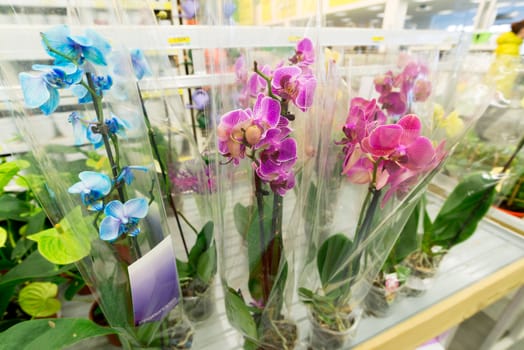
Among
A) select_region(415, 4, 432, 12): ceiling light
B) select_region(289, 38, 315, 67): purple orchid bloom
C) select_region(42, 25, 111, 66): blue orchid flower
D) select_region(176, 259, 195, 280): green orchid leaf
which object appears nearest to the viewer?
select_region(42, 25, 111, 66): blue orchid flower

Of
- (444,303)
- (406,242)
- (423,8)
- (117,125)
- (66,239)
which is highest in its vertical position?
(423,8)

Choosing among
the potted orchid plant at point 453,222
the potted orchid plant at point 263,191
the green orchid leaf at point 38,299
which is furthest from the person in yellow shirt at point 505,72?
the green orchid leaf at point 38,299

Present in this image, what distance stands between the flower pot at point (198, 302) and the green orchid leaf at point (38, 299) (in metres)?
0.18

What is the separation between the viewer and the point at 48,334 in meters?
0.27

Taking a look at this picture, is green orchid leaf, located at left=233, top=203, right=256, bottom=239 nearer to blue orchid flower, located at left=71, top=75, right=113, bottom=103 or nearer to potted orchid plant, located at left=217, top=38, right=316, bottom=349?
potted orchid plant, located at left=217, top=38, right=316, bottom=349

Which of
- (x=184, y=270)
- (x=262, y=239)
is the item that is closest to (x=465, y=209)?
(x=262, y=239)

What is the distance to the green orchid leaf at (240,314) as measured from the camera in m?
0.35

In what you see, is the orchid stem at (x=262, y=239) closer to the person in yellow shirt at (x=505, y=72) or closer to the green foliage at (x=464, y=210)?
the green foliage at (x=464, y=210)

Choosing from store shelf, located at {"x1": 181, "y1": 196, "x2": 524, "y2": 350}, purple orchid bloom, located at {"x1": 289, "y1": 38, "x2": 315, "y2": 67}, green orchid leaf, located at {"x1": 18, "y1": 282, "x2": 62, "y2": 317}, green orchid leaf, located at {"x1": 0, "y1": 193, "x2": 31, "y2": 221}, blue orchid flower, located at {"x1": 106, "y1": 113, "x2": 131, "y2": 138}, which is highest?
purple orchid bloom, located at {"x1": 289, "y1": 38, "x2": 315, "y2": 67}

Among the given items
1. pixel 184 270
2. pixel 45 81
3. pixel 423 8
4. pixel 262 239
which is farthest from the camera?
pixel 423 8

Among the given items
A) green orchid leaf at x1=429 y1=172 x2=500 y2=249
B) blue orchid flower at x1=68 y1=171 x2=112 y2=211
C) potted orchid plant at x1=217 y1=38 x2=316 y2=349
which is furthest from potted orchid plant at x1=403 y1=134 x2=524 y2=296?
blue orchid flower at x1=68 y1=171 x2=112 y2=211

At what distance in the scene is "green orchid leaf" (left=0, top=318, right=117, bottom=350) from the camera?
10.3 inches

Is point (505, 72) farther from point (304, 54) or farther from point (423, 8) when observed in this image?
point (423, 8)

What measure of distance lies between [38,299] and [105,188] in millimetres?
280
